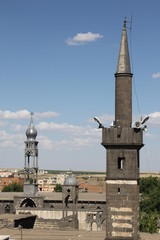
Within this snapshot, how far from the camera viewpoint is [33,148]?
294 feet

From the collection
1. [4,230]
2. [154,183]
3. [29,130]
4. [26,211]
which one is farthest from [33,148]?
[154,183]

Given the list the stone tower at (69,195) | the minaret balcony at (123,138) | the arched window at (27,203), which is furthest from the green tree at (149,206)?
the minaret balcony at (123,138)

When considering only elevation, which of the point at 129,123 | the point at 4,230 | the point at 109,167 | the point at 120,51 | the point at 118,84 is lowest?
the point at 4,230

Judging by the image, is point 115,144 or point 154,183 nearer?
point 115,144

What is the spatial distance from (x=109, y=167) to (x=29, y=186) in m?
53.1

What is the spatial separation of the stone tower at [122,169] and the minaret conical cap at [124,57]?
0.33 meters

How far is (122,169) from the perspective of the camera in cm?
3638

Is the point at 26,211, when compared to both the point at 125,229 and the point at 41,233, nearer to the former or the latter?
the point at 41,233

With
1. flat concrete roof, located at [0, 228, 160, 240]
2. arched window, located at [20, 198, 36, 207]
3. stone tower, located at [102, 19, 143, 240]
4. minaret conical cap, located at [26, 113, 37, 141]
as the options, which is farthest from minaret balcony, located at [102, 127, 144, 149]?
minaret conical cap, located at [26, 113, 37, 141]

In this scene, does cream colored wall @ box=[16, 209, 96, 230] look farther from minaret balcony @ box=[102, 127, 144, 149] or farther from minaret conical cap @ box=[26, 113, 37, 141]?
minaret balcony @ box=[102, 127, 144, 149]

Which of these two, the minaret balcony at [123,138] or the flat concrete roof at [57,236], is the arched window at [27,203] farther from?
the minaret balcony at [123,138]

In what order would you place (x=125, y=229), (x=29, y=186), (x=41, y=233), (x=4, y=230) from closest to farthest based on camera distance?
(x=125, y=229)
(x=41, y=233)
(x=4, y=230)
(x=29, y=186)

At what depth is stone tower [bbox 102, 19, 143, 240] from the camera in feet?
118

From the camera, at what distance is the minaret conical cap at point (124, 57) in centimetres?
3753
